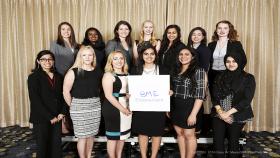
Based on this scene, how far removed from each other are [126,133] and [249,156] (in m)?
1.79

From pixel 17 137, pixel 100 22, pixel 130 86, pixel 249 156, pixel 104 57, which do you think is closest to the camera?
pixel 130 86

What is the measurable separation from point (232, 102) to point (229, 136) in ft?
1.30

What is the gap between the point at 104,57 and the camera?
3928 millimetres

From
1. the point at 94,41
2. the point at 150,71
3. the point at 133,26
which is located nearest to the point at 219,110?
the point at 150,71

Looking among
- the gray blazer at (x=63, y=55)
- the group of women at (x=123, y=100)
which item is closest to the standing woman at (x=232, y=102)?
the group of women at (x=123, y=100)

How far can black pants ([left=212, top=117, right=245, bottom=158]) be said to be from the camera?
296 centimetres

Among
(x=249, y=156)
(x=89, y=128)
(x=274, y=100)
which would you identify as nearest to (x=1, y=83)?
(x=89, y=128)

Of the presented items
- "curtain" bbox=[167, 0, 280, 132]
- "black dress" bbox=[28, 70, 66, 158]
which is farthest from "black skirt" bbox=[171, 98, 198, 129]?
"curtain" bbox=[167, 0, 280, 132]

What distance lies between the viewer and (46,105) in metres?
2.98

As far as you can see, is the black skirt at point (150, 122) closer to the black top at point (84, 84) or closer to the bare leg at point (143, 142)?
the bare leg at point (143, 142)

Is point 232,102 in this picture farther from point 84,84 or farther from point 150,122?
point 84,84

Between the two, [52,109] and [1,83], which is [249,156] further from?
[1,83]

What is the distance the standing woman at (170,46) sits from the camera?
3.54 metres

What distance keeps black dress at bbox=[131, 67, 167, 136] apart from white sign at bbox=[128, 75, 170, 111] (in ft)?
0.27
